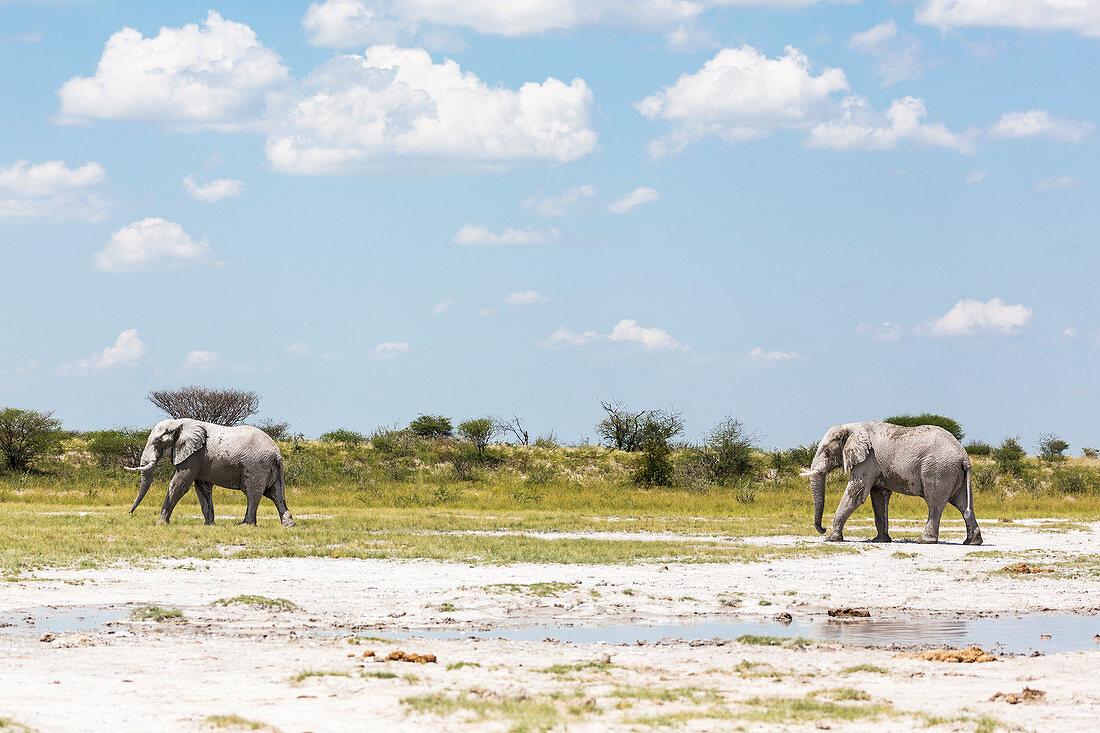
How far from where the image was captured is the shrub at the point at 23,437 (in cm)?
4338

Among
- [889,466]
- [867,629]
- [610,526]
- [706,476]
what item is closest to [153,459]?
[610,526]

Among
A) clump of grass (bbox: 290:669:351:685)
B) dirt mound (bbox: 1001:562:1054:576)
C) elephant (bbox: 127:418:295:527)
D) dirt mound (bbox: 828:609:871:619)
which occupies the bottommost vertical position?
dirt mound (bbox: 828:609:871:619)

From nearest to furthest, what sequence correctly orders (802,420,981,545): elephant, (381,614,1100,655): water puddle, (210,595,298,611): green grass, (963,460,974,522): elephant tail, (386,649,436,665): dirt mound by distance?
(386,649,436,665): dirt mound
(381,614,1100,655): water puddle
(210,595,298,611): green grass
(963,460,974,522): elephant tail
(802,420,981,545): elephant

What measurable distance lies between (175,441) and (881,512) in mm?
13637

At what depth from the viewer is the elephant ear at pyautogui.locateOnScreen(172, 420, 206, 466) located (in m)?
24.3

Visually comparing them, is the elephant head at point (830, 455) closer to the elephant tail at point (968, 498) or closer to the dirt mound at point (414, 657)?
the elephant tail at point (968, 498)

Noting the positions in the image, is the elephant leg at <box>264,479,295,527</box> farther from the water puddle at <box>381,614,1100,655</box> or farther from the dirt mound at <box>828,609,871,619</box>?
the dirt mound at <box>828,609,871,619</box>

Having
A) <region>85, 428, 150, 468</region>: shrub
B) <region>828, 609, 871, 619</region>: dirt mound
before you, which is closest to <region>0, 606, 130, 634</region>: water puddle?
<region>828, 609, 871, 619</region>: dirt mound

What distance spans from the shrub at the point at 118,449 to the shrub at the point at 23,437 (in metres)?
1.67

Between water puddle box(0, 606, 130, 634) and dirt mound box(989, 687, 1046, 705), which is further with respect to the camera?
water puddle box(0, 606, 130, 634)

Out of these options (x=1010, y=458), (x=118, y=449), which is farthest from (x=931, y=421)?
(x=118, y=449)

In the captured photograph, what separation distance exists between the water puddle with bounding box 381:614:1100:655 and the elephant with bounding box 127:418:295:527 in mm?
13344

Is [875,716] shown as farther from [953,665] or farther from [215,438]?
[215,438]

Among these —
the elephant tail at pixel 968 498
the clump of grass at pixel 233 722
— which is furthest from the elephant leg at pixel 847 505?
the clump of grass at pixel 233 722
